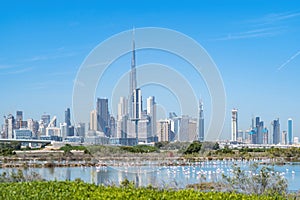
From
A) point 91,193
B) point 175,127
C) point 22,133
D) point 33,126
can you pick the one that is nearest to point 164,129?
point 175,127

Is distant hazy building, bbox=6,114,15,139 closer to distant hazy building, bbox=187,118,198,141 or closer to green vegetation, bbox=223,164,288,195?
distant hazy building, bbox=187,118,198,141

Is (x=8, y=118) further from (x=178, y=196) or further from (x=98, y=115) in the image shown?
(x=178, y=196)

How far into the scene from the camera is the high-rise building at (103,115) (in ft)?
84.4

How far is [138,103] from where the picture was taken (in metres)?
26.8

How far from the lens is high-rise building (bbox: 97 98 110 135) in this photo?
84.4 feet

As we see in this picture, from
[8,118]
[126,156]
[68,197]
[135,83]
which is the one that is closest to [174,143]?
[126,156]

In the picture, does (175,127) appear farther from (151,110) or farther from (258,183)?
(258,183)

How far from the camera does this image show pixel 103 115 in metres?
26.4

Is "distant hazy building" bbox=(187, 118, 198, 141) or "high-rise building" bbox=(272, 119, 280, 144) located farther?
"high-rise building" bbox=(272, 119, 280, 144)

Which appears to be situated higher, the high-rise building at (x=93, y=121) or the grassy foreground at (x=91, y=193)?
the high-rise building at (x=93, y=121)

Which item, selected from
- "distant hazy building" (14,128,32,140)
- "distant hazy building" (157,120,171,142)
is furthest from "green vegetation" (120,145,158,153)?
"distant hazy building" (14,128,32,140)

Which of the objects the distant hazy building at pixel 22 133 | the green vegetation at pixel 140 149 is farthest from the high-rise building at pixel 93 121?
the distant hazy building at pixel 22 133

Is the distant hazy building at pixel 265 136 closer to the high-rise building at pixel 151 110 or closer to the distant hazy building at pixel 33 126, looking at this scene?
the distant hazy building at pixel 33 126

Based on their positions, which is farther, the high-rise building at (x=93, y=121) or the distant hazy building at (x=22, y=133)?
the distant hazy building at (x=22, y=133)
